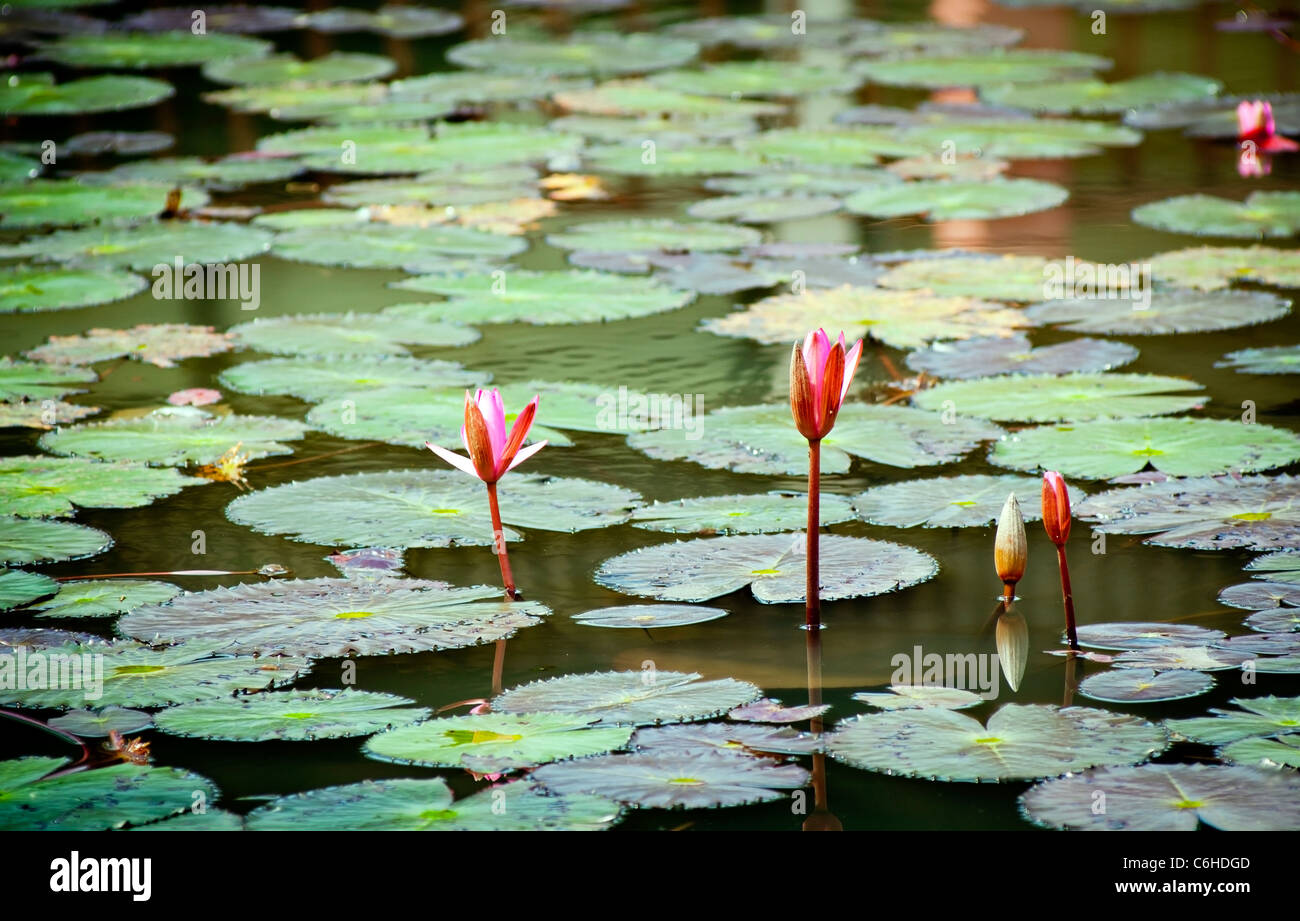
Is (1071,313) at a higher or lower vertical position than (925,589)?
higher

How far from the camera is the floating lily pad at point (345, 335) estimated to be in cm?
369

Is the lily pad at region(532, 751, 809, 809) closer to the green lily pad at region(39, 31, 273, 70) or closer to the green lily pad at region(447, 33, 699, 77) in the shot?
the green lily pad at region(447, 33, 699, 77)

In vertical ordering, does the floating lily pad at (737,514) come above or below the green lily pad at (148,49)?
below

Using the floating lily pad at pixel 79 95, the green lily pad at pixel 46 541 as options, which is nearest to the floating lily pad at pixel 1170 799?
the green lily pad at pixel 46 541

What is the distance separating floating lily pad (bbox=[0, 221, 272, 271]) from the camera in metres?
4.38

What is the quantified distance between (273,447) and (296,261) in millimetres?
1437

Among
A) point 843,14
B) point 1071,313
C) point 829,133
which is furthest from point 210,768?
point 843,14

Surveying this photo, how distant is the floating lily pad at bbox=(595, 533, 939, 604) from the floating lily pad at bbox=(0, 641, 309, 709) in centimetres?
53

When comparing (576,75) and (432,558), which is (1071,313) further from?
(576,75)

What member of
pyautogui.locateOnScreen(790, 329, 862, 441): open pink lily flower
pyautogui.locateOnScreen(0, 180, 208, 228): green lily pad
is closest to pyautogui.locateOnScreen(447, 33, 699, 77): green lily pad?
pyautogui.locateOnScreen(0, 180, 208, 228): green lily pad

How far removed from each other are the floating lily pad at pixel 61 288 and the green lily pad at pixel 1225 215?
264cm

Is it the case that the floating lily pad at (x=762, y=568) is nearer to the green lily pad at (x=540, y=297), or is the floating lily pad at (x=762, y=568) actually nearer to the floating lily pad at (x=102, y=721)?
the floating lily pad at (x=102, y=721)

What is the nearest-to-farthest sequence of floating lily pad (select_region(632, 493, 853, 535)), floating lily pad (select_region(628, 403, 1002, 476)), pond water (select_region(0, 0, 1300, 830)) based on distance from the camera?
pond water (select_region(0, 0, 1300, 830)) → floating lily pad (select_region(632, 493, 853, 535)) → floating lily pad (select_region(628, 403, 1002, 476))

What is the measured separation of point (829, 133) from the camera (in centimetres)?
582
